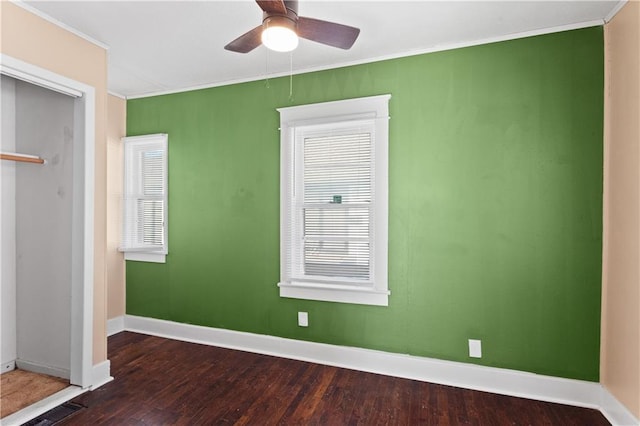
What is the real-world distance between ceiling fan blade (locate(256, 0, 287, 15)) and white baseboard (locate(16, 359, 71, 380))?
3.16 m

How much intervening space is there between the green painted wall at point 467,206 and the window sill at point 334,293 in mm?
81

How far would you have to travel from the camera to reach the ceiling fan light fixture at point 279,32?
1.72m

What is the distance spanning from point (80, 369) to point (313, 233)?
2.22 meters

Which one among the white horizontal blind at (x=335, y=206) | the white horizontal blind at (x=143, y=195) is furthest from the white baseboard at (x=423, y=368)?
the white horizontal blind at (x=143, y=195)

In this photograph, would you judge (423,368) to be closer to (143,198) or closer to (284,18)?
(284,18)

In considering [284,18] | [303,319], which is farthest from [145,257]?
[284,18]

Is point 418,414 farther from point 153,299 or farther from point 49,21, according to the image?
point 49,21

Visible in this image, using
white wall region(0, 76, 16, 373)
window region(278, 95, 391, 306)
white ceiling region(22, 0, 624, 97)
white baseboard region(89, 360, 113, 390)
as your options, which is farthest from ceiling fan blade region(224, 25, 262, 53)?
white baseboard region(89, 360, 113, 390)

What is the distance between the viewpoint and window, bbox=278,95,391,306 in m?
2.99

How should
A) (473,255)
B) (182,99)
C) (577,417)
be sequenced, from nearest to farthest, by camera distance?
(577,417) → (473,255) → (182,99)

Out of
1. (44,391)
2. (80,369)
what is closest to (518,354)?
(80,369)

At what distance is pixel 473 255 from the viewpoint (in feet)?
9.01

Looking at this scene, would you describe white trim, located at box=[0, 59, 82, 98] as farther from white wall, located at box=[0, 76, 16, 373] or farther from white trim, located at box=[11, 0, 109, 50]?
white wall, located at box=[0, 76, 16, 373]

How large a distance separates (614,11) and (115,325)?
5440 millimetres
